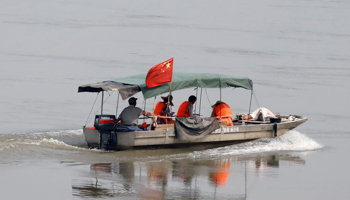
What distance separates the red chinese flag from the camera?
16875 millimetres

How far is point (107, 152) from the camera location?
1664cm

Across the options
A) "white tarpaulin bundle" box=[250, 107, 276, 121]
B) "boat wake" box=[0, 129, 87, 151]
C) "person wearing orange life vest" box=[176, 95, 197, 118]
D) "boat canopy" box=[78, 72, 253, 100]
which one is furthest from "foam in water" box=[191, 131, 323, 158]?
"boat wake" box=[0, 129, 87, 151]

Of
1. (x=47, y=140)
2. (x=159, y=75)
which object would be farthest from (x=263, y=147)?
(x=47, y=140)

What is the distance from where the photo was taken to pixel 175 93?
26.5 metres

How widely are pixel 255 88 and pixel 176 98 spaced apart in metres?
3.76

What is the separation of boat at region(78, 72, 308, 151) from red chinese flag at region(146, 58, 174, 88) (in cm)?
17

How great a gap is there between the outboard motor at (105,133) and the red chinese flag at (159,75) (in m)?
1.55

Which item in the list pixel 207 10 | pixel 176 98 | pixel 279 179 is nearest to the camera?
pixel 279 179

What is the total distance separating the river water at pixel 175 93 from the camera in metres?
13.1

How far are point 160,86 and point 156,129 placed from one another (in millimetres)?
1178

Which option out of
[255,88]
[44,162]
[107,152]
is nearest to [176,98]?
A: [255,88]

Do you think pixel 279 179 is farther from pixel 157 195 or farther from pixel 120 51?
pixel 120 51

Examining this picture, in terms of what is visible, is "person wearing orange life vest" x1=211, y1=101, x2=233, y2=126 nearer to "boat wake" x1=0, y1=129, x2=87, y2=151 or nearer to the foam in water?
the foam in water

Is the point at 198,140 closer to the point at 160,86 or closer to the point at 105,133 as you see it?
the point at 160,86
